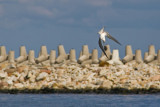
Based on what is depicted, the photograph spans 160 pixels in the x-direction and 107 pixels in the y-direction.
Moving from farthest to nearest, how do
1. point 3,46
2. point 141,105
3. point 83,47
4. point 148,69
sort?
point 3,46 < point 83,47 < point 148,69 < point 141,105

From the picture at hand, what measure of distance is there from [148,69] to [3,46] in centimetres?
2242

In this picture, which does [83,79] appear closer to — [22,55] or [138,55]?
[138,55]

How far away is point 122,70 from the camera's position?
1293 inches

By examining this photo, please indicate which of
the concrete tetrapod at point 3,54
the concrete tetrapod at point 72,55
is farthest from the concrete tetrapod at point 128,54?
the concrete tetrapod at point 3,54

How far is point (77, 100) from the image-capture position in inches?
1017

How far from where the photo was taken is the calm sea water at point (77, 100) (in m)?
24.1

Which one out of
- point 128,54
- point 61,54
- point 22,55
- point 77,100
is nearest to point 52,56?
point 61,54

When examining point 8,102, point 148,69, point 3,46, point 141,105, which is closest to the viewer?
point 141,105

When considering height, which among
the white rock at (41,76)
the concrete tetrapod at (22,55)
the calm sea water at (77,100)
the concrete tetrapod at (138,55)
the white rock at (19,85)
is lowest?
the calm sea water at (77,100)

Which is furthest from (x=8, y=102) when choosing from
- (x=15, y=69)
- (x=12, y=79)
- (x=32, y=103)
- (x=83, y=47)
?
(x=83, y=47)

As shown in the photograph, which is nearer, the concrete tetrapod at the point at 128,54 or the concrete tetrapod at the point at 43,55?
the concrete tetrapod at the point at 128,54

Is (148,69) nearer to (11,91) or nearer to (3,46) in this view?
(11,91)

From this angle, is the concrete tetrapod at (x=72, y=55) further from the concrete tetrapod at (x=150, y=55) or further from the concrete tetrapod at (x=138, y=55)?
the concrete tetrapod at (x=150, y=55)

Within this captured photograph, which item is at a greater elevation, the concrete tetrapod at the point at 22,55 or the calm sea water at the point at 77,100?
the concrete tetrapod at the point at 22,55
